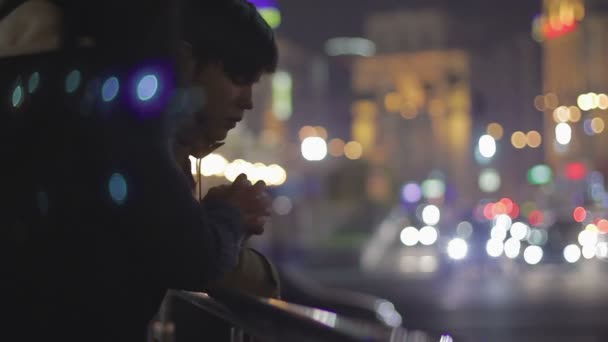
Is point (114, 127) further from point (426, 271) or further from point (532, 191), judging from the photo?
point (532, 191)

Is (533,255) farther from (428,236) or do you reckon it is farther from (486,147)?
(486,147)

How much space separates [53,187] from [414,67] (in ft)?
402

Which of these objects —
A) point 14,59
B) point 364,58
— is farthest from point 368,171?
point 364,58

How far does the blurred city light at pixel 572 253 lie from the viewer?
105 ft

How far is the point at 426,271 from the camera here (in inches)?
1313

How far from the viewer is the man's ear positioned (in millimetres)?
1960

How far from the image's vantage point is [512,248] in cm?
3481

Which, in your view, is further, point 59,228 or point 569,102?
point 569,102

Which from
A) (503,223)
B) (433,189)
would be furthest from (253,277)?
(433,189)

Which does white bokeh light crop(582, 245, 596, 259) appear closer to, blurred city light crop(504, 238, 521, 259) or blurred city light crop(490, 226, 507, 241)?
blurred city light crop(504, 238, 521, 259)

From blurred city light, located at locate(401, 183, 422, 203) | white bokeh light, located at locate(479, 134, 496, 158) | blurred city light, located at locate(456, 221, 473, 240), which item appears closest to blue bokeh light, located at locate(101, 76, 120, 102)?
blurred city light, located at locate(456, 221, 473, 240)

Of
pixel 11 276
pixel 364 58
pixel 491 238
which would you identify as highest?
pixel 364 58

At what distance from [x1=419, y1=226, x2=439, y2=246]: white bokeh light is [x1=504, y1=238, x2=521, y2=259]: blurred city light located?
347 cm

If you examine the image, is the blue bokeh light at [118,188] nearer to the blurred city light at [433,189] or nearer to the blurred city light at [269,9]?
the blurred city light at [269,9]
